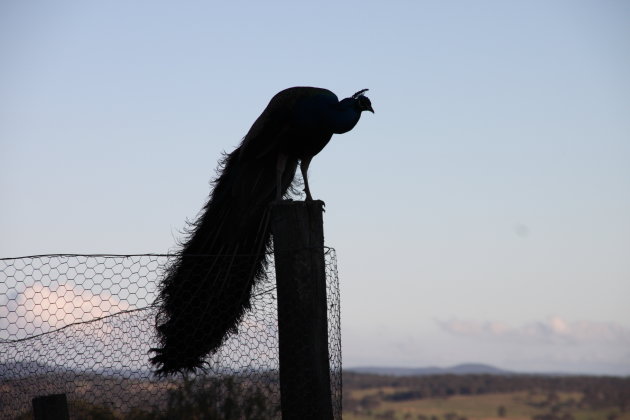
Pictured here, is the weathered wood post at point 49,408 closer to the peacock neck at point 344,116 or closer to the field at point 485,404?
the peacock neck at point 344,116

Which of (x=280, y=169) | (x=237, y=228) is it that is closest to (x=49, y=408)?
(x=237, y=228)

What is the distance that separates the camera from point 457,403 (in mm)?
79750

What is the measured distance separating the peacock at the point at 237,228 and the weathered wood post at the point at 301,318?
4.47 feet

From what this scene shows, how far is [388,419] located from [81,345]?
6757cm

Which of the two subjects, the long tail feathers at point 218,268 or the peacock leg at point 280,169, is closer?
the long tail feathers at point 218,268

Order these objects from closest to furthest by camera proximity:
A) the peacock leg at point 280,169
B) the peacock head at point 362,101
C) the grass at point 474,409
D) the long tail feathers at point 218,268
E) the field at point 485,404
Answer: the long tail feathers at point 218,268
the peacock leg at point 280,169
the peacock head at point 362,101
the grass at point 474,409
the field at point 485,404

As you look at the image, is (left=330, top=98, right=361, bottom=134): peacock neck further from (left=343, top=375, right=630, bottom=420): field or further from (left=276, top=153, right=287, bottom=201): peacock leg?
(left=343, top=375, right=630, bottom=420): field

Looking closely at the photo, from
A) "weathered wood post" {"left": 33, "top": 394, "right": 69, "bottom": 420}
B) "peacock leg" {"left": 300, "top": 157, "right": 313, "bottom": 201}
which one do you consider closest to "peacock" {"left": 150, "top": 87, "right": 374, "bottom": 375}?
"peacock leg" {"left": 300, "top": 157, "right": 313, "bottom": 201}

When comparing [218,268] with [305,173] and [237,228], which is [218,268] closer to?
[237,228]

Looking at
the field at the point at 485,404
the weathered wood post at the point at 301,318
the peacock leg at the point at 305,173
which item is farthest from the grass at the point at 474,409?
the weathered wood post at the point at 301,318

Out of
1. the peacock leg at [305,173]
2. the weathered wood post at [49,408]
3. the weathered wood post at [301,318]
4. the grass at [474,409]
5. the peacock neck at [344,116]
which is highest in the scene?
the peacock neck at [344,116]

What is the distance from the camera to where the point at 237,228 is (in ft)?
26.2

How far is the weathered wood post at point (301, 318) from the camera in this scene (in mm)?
5469

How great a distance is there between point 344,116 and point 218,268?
1.81 metres
